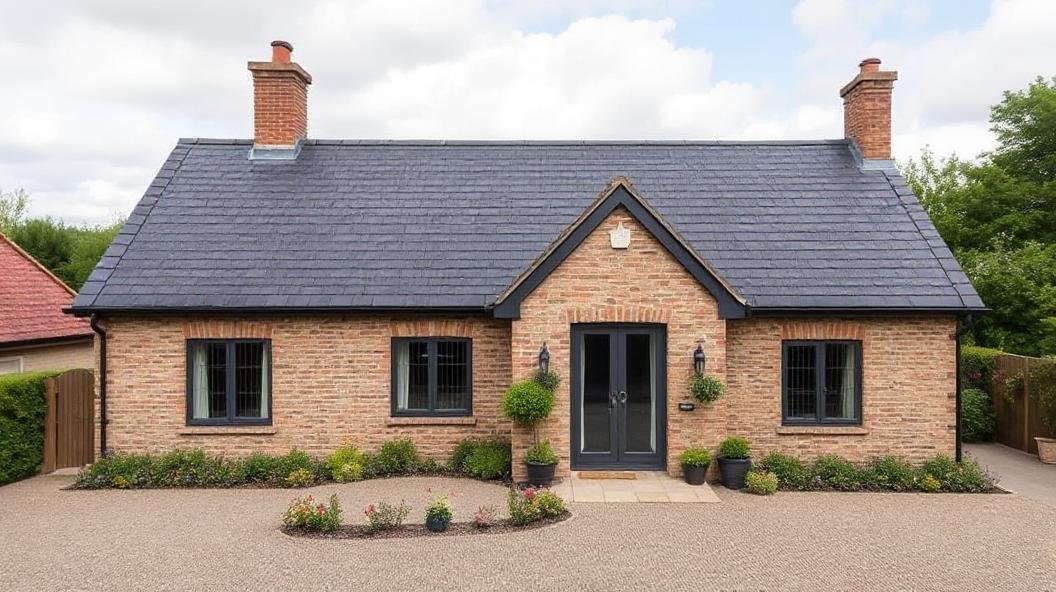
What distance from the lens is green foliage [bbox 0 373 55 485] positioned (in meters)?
12.1

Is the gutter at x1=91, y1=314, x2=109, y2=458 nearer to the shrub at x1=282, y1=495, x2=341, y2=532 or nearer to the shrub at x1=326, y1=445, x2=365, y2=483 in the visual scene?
the shrub at x1=326, y1=445, x2=365, y2=483

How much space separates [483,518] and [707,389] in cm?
435

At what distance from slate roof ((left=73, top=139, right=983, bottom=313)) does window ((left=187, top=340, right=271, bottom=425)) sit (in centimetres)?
91

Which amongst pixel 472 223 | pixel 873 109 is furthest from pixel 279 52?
pixel 873 109

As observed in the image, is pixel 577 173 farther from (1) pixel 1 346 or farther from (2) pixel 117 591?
(1) pixel 1 346

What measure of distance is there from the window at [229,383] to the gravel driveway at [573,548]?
1766 mm

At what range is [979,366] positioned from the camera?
16.4 meters

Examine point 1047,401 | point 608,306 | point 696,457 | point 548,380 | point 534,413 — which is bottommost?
point 696,457

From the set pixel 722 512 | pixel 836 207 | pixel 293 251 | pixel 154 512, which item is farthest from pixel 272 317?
pixel 836 207

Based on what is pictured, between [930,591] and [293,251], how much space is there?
11.8 m

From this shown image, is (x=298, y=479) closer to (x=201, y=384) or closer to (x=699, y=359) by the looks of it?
(x=201, y=384)

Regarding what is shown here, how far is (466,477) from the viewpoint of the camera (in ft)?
39.3

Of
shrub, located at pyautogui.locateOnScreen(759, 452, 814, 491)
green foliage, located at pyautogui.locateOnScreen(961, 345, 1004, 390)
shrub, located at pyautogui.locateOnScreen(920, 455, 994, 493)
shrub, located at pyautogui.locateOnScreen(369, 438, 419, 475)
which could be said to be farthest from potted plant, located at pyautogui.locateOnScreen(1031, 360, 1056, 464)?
shrub, located at pyautogui.locateOnScreen(369, 438, 419, 475)

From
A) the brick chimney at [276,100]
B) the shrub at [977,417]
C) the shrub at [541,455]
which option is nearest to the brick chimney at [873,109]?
the shrub at [977,417]
